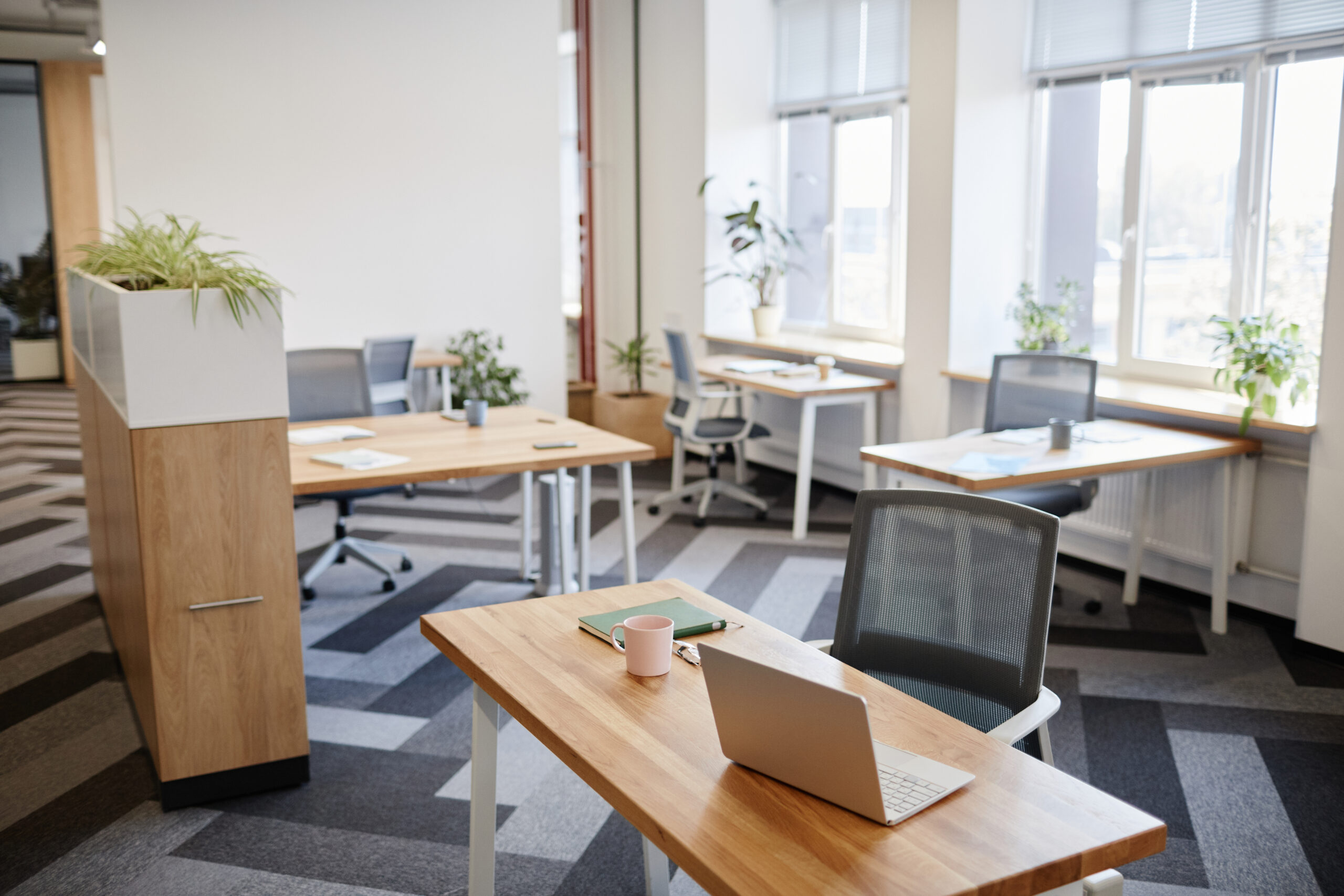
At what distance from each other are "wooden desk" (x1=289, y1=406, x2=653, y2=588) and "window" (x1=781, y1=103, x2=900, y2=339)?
2856mm

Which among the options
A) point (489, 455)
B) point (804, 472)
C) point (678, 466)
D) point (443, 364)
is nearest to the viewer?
point (489, 455)

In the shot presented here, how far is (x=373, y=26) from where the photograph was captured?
22.3 ft

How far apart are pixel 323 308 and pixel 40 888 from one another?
4.74 metres

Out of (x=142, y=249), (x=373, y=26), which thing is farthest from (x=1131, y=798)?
(x=373, y=26)

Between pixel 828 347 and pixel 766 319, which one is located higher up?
pixel 766 319

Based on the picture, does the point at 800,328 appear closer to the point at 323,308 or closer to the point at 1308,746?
the point at 323,308

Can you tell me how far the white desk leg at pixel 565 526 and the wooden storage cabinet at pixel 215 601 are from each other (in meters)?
1.26

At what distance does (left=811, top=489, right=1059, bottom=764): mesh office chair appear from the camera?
6.51ft

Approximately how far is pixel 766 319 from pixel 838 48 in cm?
172

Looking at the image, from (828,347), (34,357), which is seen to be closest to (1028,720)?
(828,347)

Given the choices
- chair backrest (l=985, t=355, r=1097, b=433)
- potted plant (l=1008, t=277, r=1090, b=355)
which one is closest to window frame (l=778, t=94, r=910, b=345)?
potted plant (l=1008, t=277, r=1090, b=355)

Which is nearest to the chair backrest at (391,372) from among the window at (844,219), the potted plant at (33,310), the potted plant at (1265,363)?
the window at (844,219)

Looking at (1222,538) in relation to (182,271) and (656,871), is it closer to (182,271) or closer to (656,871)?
(656,871)

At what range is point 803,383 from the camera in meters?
5.77
